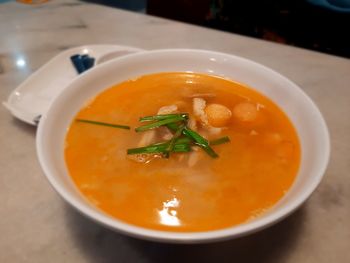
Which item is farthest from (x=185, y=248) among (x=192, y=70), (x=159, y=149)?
(x=192, y=70)

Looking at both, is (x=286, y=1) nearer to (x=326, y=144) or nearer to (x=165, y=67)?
(x=165, y=67)

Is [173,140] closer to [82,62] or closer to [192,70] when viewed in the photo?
[192,70]

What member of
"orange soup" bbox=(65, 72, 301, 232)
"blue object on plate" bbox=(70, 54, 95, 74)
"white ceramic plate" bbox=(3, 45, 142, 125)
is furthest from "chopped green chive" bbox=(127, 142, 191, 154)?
"blue object on plate" bbox=(70, 54, 95, 74)

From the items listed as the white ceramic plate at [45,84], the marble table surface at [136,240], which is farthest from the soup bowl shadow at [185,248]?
the white ceramic plate at [45,84]

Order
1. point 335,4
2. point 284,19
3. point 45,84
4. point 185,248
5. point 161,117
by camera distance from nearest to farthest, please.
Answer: point 185,248 < point 161,117 < point 45,84 < point 335,4 < point 284,19

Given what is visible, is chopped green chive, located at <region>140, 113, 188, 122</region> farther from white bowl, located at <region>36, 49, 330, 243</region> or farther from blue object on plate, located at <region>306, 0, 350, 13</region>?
blue object on plate, located at <region>306, 0, 350, 13</region>
